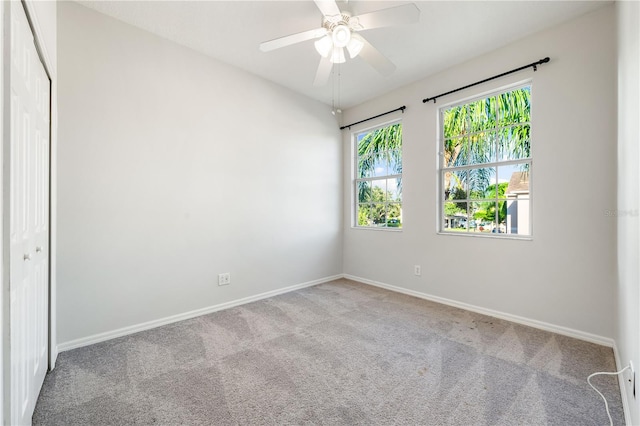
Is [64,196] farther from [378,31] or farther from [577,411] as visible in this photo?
[577,411]

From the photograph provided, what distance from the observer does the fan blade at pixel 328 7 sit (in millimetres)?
1777

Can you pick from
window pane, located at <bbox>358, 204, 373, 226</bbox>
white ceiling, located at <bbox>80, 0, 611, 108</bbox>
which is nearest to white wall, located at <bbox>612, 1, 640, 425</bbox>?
white ceiling, located at <bbox>80, 0, 611, 108</bbox>

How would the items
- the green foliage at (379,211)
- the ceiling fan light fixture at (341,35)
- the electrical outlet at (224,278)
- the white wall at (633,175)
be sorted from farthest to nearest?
the green foliage at (379,211), the electrical outlet at (224,278), the ceiling fan light fixture at (341,35), the white wall at (633,175)

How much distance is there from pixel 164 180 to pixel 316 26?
202 cm

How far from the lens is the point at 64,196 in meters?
2.17

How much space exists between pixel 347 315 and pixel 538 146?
245cm

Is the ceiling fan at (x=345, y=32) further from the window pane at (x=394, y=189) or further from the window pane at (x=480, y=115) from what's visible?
the window pane at (x=394, y=189)

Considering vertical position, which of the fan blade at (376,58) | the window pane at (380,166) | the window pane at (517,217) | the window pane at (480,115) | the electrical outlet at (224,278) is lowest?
the electrical outlet at (224,278)

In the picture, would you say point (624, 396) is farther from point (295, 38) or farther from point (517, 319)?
point (295, 38)

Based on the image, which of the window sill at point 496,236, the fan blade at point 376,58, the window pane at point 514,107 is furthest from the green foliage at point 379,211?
the fan blade at point 376,58

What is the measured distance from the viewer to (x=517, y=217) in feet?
9.07

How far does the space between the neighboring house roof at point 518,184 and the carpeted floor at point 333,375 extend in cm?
129

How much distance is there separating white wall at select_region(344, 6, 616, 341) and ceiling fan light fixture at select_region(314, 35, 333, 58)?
1.78 m

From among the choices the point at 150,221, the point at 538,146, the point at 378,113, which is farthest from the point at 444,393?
the point at 378,113
